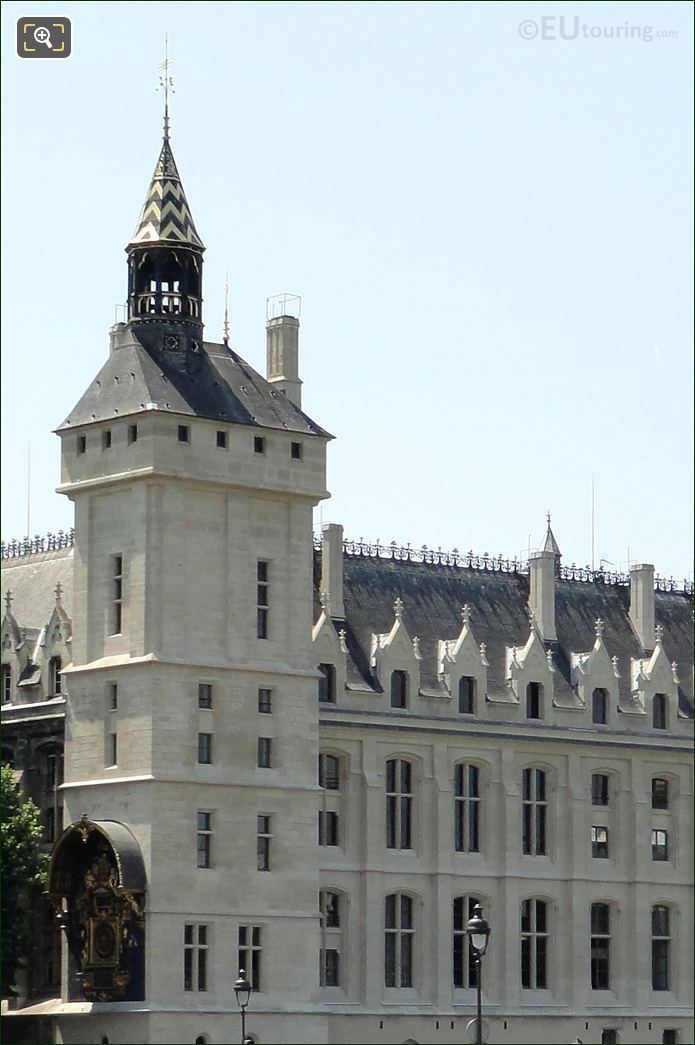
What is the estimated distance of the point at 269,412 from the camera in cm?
9850

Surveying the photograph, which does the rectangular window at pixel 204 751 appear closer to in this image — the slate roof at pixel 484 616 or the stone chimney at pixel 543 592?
the slate roof at pixel 484 616

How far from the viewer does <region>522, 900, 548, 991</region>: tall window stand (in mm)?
106312

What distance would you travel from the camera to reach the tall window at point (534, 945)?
106 metres

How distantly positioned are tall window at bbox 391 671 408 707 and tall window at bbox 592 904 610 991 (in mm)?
11711

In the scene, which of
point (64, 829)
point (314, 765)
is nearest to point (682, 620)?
point (314, 765)

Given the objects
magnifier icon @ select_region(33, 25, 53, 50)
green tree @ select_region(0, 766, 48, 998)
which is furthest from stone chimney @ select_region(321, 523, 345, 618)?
magnifier icon @ select_region(33, 25, 53, 50)

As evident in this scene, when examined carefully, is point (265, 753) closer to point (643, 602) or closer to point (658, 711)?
point (658, 711)

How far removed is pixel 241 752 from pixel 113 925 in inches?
284

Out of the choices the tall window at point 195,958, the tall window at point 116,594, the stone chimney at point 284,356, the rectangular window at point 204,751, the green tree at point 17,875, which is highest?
the stone chimney at point 284,356

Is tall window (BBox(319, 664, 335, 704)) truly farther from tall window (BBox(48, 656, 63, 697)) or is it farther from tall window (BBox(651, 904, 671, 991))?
tall window (BBox(651, 904, 671, 991))

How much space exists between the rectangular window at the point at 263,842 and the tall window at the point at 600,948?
1787 cm

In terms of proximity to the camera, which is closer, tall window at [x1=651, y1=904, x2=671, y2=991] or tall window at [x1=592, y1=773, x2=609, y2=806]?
tall window at [x1=592, y1=773, x2=609, y2=806]

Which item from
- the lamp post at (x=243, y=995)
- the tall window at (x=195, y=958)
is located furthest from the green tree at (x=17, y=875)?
the lamp post at (x=243, y=995)

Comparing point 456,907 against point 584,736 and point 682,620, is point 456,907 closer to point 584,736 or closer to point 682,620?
point 584,736
